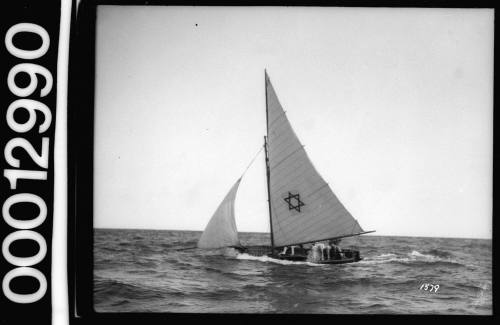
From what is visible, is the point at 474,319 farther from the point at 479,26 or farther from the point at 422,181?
the point at 479,26

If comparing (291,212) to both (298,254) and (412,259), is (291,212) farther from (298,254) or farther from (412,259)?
(412,259)

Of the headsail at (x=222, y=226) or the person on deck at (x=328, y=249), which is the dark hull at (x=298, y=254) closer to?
the person on deck at (x=328, y=249)

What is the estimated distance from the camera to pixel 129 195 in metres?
4.30

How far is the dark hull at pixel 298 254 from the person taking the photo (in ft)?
14.9

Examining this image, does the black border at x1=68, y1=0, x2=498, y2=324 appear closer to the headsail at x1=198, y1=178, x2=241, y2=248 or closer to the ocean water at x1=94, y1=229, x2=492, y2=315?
the ocean water at x1=94, y1=229, x2=492, y2=315

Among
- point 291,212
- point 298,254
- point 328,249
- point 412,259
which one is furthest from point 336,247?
point 412,259

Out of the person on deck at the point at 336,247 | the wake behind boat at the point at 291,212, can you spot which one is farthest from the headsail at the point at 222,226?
the person on deck at the point at 336,247

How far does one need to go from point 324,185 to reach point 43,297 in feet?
8.17

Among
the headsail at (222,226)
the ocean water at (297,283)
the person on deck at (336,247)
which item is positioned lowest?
the ocean water at (297,283)

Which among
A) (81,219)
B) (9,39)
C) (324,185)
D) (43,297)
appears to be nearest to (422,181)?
(324,185)

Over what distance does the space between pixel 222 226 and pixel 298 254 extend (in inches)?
41.5

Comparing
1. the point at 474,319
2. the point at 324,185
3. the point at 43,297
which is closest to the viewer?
the point at 43,297

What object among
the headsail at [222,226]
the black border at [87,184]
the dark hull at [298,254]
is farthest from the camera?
the dark hull at [298,254]

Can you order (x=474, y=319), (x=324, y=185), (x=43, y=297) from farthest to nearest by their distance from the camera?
(x=324, y=185)
(x=474, y=319)
(x=43, y=297)
